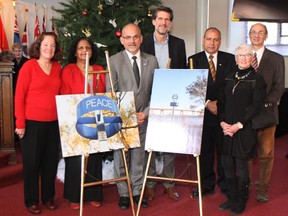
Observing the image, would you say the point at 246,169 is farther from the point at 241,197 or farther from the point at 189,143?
the point at 189,143

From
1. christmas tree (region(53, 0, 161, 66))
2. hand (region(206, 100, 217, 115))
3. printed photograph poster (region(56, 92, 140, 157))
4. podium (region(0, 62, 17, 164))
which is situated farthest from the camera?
podium (region(0, 62, 17, 164))

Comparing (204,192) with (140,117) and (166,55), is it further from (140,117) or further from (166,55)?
(166,55)

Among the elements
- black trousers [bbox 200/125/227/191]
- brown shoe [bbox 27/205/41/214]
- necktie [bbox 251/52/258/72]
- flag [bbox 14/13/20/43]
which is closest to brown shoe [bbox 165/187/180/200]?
black trousers [bbox 200/125/227/191]

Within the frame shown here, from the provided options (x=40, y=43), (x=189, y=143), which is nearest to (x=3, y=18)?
(x=40, y=43)

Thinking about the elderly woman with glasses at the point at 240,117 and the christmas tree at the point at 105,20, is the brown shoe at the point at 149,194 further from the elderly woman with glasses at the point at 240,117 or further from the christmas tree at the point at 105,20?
the christmas tree at the point at 105,20

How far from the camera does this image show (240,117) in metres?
3.45

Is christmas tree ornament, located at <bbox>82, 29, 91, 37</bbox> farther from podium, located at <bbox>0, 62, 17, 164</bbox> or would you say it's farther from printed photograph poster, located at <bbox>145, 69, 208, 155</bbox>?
printed photograph poster, located at <bbox>145, 69, 208, 155</bbox>

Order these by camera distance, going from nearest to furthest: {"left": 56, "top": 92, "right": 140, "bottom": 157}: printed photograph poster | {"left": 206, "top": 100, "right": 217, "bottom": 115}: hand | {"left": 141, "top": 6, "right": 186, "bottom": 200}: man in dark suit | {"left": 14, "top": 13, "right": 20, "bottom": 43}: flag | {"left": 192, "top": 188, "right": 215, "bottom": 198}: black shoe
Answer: {"left": 56, "top": 92, "right": 140, "bottom": 157}: printed photograph poster
{"left": 206, "top": 100, "right": 217, "bottom": 115}: hand
{"left": 141, "top": 6, "right": 186, "bottom": 200}: man in dark suit
{"left": 192, "top": 188, "right": 215, "bottom": 198}: black shoe
{"left": 14, "top": 13, "right": 20, "bottom": 43}: flag

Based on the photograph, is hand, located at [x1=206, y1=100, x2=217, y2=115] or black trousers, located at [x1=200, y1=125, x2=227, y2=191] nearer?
hand, located at [x1=206, y1=100, x2=217, y2=115]

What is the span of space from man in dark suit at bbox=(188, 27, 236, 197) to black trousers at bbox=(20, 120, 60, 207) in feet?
4.77

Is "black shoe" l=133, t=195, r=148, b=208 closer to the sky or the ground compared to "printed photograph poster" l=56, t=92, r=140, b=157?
closer to the ground

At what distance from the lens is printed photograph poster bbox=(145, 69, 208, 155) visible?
3.26m

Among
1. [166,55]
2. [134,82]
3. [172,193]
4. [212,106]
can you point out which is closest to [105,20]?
[166,55]

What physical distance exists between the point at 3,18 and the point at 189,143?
5.53 meters
